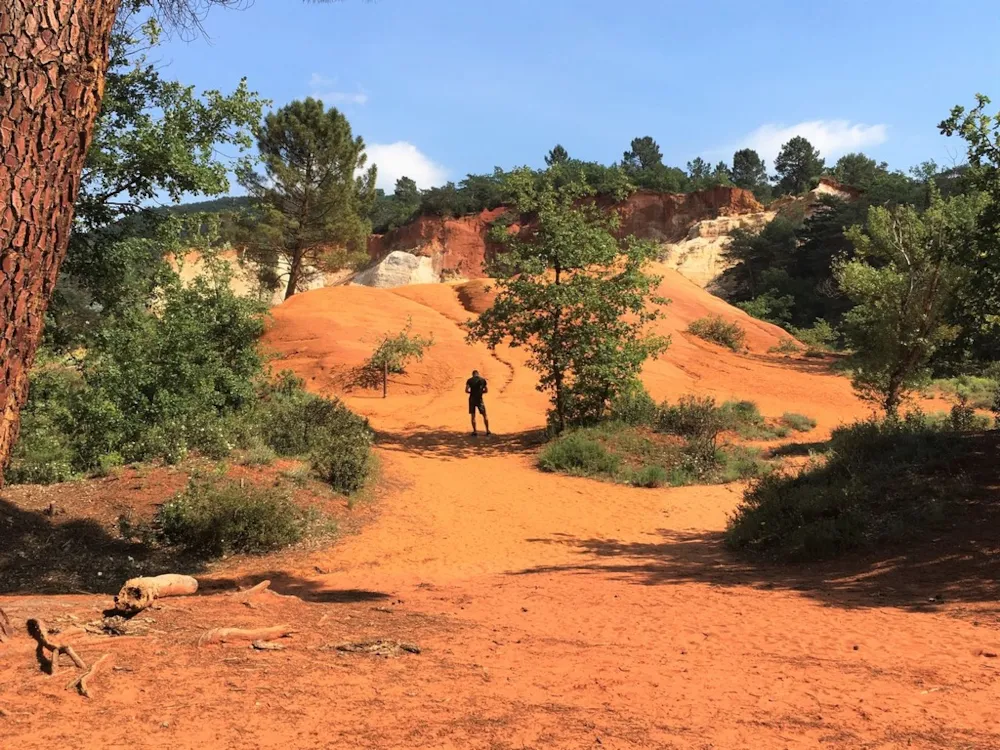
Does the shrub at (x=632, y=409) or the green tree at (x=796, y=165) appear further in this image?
the green tree at (x=796, y=165)

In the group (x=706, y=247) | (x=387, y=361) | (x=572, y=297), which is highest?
(x=706, y=247)

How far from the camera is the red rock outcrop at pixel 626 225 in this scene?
56094mm

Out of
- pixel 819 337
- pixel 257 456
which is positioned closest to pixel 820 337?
pixel 819 337

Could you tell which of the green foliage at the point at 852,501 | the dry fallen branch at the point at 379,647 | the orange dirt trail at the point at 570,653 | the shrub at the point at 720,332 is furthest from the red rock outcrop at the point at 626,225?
the dry fallen branch at the point at 379,647

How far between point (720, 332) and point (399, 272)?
91.6ft

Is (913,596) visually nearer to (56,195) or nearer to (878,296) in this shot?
(56,195)

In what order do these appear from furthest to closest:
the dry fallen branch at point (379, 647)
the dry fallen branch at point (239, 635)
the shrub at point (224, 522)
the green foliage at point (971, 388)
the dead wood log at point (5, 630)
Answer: the green foliage at point (971, 388) < the shrub at point (224, 522) < the dry fallen branch at point (379, 647) < the dry fallen branch at point (239, 635) < the dead wood log at point (5, 630)

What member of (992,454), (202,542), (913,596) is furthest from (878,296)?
(202,542)

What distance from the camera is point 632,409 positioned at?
15562 mm

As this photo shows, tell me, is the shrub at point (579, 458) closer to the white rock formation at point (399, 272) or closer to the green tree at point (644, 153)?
the white rock formation at point (399, 272)

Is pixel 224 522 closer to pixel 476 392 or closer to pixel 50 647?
pixel 50 647

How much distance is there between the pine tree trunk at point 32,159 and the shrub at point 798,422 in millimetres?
17511

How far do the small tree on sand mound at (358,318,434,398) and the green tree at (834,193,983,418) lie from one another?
13229 millimetres

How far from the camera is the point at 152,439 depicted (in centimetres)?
1002
